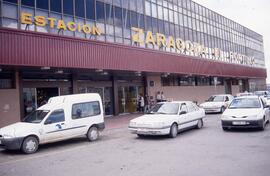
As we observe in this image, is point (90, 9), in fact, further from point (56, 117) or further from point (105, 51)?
point (56, 117)

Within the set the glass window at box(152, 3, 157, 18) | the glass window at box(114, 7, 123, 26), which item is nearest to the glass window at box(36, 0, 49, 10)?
the glass window at box(114, 7, 123, 26)

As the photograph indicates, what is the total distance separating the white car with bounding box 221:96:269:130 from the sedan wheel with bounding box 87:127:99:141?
5.47 metres

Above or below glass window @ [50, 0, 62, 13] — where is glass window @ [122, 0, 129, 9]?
above

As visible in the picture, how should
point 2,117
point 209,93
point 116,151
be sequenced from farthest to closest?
point 209,93, point 2,117, point 116,151

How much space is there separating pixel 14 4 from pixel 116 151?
39.2 feet

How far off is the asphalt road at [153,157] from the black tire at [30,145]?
25 cm

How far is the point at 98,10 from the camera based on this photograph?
72.8 feet

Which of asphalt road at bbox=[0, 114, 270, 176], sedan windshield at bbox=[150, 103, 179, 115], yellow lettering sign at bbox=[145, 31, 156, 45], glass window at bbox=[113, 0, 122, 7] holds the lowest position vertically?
asphalt road at bbox=[0, 114, 270, 176]

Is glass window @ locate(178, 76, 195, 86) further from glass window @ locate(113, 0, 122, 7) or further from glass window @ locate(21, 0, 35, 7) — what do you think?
glass window @ locate(21, 0, 35, 7)

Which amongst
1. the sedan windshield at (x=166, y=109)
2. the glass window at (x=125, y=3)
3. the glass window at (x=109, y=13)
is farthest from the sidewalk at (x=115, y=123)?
the glass window at (x=125, y=3)

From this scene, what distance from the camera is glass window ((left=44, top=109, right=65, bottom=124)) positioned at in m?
10.7

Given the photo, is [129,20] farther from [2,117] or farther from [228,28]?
[228,28]

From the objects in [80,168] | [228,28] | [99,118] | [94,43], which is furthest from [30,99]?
[228,28]

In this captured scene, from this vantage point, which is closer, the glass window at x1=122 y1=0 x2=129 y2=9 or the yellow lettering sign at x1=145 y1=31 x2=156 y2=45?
the glass window at x1=122 y1=0 x2=129 y2=9
